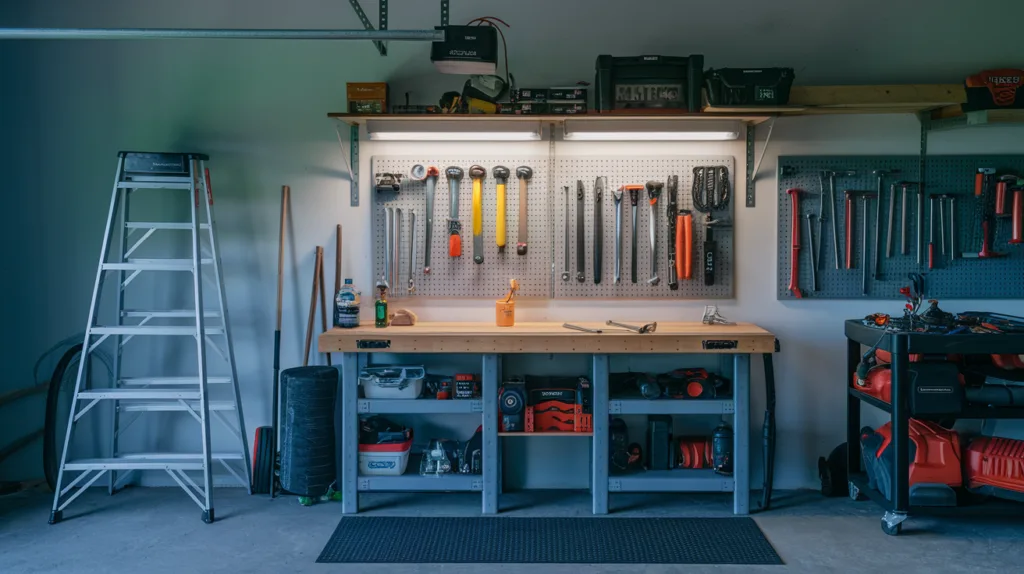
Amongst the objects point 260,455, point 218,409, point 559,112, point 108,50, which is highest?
point 108,50

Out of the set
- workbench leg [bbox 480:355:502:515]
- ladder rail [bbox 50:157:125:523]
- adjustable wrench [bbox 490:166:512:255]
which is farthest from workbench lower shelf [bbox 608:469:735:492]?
ladder rail [bbox 50:157:125:523]

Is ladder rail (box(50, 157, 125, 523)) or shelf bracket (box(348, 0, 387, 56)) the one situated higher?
shelf bracket (box(348, 0, 387, 56))

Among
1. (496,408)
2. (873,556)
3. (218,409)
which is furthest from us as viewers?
(218,409)

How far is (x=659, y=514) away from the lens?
3.79 meters

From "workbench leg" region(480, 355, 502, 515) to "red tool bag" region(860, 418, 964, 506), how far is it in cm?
183

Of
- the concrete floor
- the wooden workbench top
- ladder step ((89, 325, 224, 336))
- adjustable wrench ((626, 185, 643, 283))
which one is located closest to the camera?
the concrete floor

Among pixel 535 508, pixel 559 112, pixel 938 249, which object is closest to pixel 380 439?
pixel 535 508

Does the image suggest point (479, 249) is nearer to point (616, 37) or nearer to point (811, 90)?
point (616, 37)

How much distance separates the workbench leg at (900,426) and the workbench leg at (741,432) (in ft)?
2.10

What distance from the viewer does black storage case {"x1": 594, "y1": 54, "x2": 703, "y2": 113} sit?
3.76 metres

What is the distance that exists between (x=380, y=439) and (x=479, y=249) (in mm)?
1119

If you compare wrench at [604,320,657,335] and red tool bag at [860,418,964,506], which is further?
wrench at [604,320,657,335]

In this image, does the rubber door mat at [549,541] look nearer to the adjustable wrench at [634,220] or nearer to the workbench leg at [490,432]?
the workbench leg at [490,432]

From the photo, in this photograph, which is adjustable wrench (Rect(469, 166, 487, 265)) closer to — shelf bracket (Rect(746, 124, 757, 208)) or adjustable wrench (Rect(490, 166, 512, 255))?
adjustable wrench (Rect(490, 166, 512, 255))
